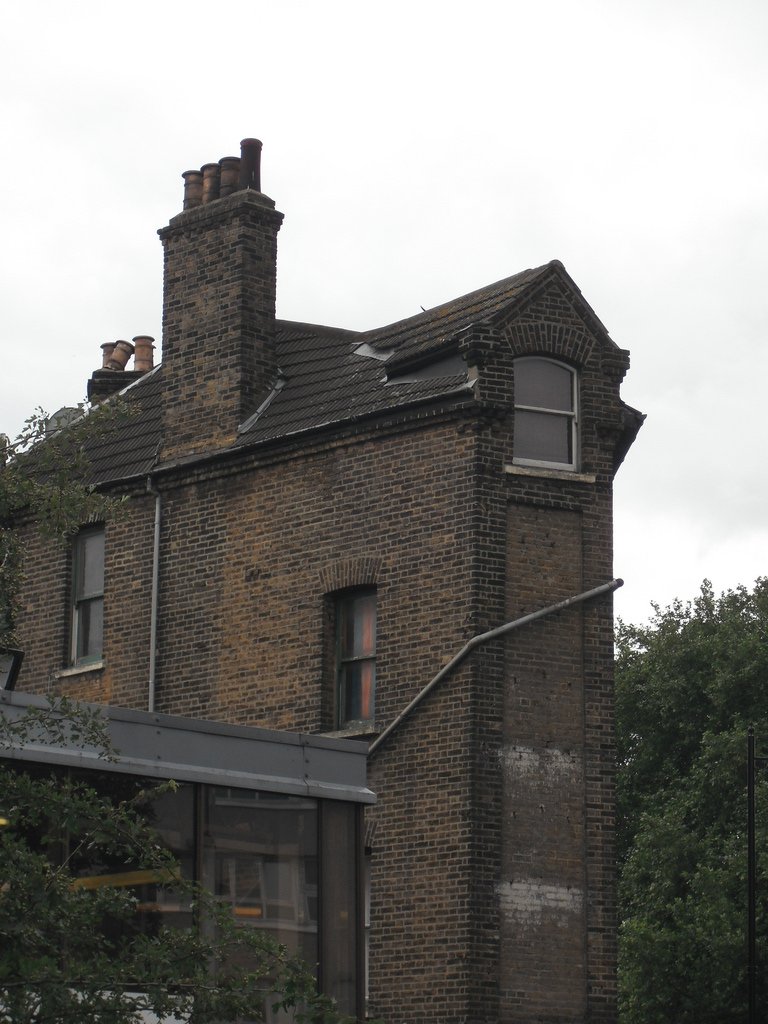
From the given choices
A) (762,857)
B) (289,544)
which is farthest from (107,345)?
(762,857)

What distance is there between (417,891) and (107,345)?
14126mm

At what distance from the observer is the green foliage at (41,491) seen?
10.5 meters

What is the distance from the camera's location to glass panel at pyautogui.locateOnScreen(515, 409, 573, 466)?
2194cm

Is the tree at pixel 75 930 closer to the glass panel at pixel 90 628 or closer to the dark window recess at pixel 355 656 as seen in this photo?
the dark window recess at pixel 355 656

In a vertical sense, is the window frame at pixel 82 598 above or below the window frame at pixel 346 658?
above

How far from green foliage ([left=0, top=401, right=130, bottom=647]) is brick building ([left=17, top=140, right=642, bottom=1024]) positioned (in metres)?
10.1

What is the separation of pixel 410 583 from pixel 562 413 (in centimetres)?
276

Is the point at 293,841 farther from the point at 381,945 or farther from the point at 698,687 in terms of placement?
the point at 698,687

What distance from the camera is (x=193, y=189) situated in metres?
26.2

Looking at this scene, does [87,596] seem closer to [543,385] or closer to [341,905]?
[543,385]

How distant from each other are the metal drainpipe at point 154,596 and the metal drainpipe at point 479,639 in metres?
3.97

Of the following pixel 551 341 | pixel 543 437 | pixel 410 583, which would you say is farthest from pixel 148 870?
pixel 551 341

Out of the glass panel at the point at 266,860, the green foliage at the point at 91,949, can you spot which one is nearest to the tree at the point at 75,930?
the green foliage at the point at 91,949

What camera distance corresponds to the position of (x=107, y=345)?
31797 mm
